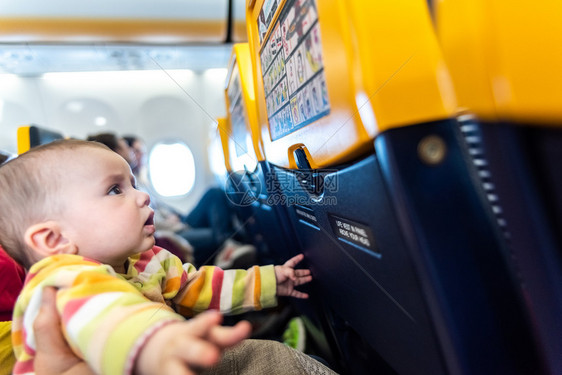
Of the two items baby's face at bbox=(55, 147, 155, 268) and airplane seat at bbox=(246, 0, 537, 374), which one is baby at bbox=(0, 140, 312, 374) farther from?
airplane seat at bbox=(246, 0, 537, 374)

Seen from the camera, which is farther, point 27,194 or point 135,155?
point 135,155

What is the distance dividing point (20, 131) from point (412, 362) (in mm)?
1339

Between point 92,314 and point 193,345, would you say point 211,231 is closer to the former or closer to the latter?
point 92,314

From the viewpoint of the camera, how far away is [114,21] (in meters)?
3.52

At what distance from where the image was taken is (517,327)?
1.61 feet

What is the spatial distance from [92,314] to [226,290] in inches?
16.2

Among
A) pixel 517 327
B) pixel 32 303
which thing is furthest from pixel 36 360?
pixel 517 327

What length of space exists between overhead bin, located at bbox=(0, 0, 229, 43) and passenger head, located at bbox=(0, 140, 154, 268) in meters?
3.19

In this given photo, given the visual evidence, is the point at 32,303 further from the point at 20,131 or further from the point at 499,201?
the point at 20,131

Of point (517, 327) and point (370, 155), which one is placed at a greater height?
point (370, 155)

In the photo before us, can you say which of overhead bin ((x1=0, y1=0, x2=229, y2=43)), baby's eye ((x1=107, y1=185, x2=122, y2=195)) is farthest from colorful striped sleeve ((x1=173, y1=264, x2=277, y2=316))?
overhead bin ((x1=0, y1=0, x2=229, y2=43))

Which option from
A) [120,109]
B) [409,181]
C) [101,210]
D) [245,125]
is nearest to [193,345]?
[409,181]

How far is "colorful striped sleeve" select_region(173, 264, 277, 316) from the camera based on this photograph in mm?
841

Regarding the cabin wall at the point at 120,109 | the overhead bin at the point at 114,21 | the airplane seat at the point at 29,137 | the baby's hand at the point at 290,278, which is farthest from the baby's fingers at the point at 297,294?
the overhead bin at the point at 114,21
